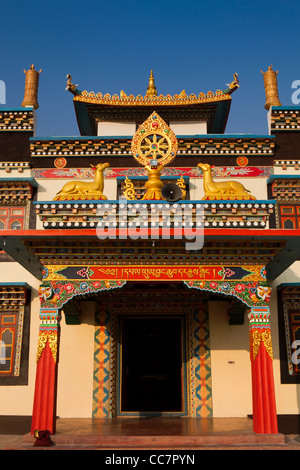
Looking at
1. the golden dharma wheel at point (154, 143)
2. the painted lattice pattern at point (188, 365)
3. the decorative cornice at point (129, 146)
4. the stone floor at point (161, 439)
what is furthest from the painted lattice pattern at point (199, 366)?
the decorative cornice at point (129, 146)

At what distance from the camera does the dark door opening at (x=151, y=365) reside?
11.3m

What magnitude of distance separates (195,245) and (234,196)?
165 centimetres

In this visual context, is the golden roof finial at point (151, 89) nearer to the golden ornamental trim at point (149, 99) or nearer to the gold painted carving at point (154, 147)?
the golden ornamental trim at point (149, 99)

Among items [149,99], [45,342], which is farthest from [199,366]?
[149,99]

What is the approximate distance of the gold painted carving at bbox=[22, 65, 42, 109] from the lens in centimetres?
1397

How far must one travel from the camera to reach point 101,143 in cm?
1305

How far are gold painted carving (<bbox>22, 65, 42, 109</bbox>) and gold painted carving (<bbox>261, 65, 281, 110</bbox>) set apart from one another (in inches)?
267

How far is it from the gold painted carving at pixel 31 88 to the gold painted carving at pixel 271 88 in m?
6.78

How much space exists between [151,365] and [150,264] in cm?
380

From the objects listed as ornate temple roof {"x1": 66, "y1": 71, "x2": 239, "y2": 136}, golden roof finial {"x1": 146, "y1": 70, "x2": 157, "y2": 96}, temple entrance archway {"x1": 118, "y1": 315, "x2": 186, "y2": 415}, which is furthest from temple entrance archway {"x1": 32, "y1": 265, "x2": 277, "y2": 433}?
golden roof finial {"x1": 146, "y1": 70, "x2": 157, "y2": 96}

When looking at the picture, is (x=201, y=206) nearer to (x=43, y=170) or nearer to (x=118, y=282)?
(x=118, y=282)

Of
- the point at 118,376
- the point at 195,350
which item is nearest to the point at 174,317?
the point at 195,350

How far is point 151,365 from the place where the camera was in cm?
1159

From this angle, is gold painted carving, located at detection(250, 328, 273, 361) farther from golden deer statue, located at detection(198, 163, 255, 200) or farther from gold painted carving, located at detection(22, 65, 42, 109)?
gold painted carving, located at detection(22, 65, 42, 109)
